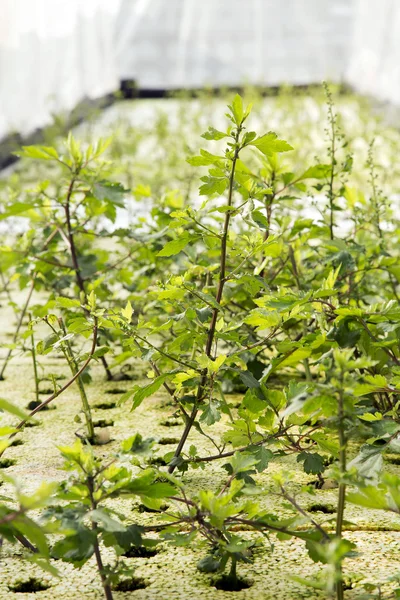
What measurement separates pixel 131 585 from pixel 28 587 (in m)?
0.11

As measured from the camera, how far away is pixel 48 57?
6059 mm

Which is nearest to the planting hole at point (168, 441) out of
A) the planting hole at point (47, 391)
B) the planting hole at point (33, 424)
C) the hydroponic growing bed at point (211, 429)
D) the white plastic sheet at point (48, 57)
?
the hydroponic growing bed at point (211, 429)

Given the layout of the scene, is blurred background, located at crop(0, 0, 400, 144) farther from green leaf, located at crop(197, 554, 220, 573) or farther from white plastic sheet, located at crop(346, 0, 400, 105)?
green leaf, located at crop(197, 554, 220, 573)

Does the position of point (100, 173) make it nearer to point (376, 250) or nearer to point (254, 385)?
point (376, 250)

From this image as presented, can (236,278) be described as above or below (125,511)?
above

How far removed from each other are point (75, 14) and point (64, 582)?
6.23 m

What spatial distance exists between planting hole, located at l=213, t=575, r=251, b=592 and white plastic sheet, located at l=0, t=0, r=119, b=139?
479 cm

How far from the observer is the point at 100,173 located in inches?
63.1

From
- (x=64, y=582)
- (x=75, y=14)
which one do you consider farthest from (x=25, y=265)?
(x=75, y=14)

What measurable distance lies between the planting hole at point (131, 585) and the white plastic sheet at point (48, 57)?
475 cm

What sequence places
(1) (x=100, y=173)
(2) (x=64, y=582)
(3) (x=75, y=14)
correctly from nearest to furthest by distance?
(2) (x=64, y=582) → (1) (x=100, y=173) → (3) (x=75, y=14)

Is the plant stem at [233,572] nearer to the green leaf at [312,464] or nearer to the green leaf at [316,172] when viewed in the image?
the green leaf at [312,464]

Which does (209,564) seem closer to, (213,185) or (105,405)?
(213,185)

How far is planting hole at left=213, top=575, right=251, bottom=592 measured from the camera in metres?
0.86
